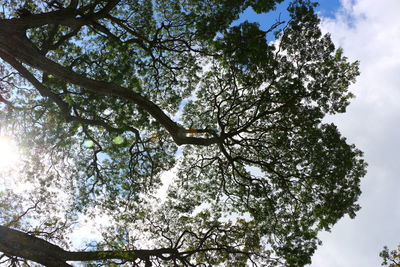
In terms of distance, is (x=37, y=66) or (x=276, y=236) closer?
(x=37, y=66)

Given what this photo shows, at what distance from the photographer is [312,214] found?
1151cm

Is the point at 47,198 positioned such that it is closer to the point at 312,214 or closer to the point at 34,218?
the point at 34,218

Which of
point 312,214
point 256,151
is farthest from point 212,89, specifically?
point 312,214

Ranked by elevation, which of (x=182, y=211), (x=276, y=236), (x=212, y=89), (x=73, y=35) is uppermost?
(x=73, y=35)

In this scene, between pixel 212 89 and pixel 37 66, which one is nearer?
pixel 37 66

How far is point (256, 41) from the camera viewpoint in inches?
352

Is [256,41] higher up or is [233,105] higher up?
[233,105]

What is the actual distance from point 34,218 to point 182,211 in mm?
6868

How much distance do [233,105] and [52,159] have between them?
905 centimetres

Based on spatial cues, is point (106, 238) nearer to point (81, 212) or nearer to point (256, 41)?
point (81, 212)

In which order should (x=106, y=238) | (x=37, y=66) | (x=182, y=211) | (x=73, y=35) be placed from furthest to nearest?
(x=182, y=211) < (x=73, y=35) < (x=106, y=238) < (x=37, y=66)

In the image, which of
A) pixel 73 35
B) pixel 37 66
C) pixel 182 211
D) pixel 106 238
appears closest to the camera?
pixel 37 66

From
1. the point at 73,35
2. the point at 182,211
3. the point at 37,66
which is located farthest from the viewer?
the point at 182,211

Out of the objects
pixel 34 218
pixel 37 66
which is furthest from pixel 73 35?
pixel 34 218
